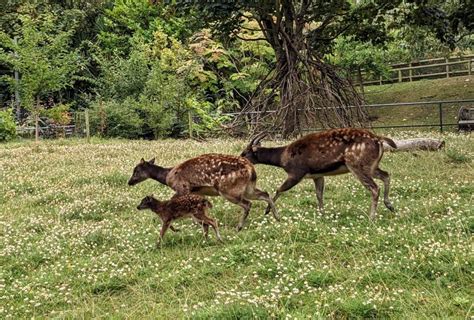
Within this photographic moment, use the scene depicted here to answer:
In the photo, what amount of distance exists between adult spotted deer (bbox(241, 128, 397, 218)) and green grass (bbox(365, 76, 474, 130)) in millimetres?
20322

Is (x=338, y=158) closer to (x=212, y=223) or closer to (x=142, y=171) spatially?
(x=212, y=223)

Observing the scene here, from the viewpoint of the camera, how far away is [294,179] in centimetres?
740

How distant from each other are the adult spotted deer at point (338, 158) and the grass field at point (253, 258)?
41cm

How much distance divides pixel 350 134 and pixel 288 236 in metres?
1.89

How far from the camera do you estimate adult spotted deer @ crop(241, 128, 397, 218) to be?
22.9 feet

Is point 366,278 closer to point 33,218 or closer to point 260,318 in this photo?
point 260,318

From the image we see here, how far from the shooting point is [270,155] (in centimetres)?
802

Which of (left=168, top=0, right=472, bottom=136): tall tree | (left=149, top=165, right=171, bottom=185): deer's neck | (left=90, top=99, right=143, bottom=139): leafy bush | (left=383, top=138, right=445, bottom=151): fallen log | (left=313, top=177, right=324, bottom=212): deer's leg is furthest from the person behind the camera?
(left=90, top=99, right=143, bottom=139): leafy bush

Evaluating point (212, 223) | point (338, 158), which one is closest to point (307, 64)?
point (338, 158)

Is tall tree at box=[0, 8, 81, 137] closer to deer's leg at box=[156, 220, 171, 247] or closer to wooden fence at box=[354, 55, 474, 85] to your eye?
deer's leg at box=[156, 220, 171, 247]

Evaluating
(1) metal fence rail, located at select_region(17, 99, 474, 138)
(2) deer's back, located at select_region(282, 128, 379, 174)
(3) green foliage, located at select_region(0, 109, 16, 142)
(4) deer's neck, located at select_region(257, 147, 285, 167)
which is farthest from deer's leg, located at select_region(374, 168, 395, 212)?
(3) green foliage, located at select_region(0, 109, 16, 142)

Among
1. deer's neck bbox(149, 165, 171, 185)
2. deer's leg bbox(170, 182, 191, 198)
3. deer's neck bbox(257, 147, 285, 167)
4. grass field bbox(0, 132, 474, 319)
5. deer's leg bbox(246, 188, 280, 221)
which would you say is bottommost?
grass field bbox(0, 132, 474, 319)

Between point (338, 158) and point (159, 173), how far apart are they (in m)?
2.63

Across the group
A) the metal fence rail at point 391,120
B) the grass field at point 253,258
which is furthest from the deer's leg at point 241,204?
the metal fence rail at point 391,120
